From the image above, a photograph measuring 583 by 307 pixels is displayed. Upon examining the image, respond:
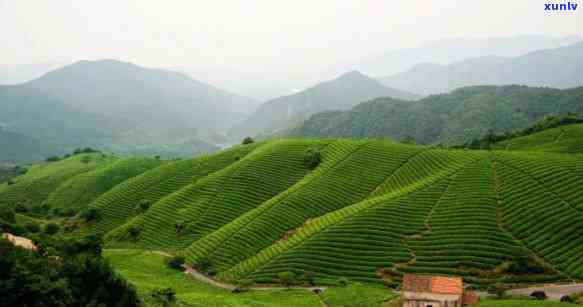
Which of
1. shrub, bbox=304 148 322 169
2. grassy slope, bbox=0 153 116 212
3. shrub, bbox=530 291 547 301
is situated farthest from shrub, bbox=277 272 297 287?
grassy slope, bbox=0 153 116 212

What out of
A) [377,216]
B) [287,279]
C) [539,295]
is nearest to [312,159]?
[377,216]

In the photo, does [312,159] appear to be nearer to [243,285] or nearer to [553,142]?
[243,285]

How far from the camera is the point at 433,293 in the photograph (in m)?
46.2

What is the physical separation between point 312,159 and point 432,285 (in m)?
51.2

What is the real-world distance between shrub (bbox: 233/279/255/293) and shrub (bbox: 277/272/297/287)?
12.5 feet

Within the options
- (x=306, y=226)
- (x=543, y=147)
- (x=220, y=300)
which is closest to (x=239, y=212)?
(x=306, y=226)

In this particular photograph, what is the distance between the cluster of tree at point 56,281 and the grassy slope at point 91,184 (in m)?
82.3

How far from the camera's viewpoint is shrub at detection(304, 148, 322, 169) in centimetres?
9538

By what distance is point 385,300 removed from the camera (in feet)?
164

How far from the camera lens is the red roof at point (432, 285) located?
4622cm

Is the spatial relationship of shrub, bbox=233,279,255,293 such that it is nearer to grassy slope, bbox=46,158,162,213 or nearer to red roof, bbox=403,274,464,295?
red roof, bbox=403,274,464,295

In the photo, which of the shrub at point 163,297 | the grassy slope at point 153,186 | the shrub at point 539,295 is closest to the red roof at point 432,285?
the shrub at point 539,295

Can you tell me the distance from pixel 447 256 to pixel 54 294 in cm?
4381

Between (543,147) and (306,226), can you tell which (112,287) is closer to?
(306,226)
